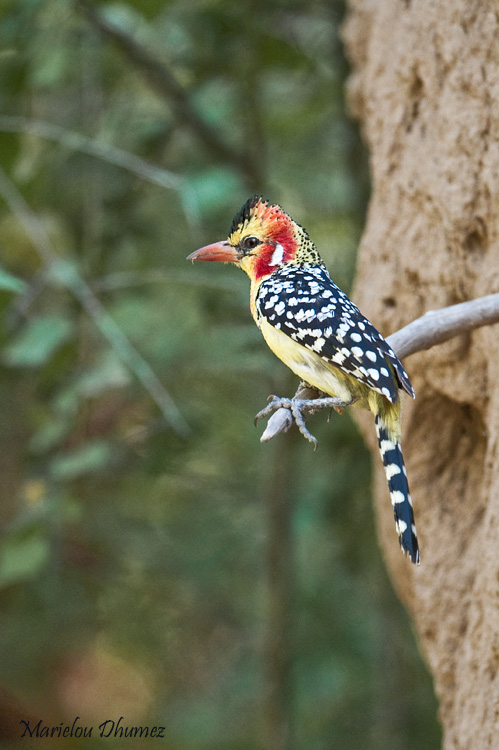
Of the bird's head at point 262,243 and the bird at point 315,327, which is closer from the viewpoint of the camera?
the bird at point 315,327

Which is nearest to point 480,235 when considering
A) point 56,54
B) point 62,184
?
point 62,184

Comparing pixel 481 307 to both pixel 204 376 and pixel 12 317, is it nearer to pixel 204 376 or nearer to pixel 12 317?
pixel 12 317

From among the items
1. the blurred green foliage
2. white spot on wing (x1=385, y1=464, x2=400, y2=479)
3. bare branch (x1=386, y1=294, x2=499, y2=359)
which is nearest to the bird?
white spot on wing (x1=385, y1=464, x2=400, y2=479)

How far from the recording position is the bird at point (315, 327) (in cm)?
145

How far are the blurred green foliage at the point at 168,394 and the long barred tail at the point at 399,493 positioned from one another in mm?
794

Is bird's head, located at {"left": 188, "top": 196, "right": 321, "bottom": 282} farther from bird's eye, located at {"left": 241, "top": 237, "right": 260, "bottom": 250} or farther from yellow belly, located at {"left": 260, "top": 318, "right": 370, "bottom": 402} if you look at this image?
yellow belly, located at {"left": 260, "top": 318, "right": 370, "bottom": 402}

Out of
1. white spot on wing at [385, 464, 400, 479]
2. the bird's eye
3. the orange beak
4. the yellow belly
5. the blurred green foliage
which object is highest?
the blurred green foliage

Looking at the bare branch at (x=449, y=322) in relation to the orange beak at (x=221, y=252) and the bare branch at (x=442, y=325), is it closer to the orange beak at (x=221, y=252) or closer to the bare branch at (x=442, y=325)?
the bare branch at (x=442, y=325)

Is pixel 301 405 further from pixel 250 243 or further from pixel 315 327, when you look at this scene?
pixel 250 243

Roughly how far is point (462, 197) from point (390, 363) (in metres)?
0.70

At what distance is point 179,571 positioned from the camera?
14.6 ft

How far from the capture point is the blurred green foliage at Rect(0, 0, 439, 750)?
9.18 ft

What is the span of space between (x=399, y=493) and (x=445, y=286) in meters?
→ 0.80

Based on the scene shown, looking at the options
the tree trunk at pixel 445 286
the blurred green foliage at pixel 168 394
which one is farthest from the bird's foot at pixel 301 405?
the blurred green foliage at pixel 168 394
